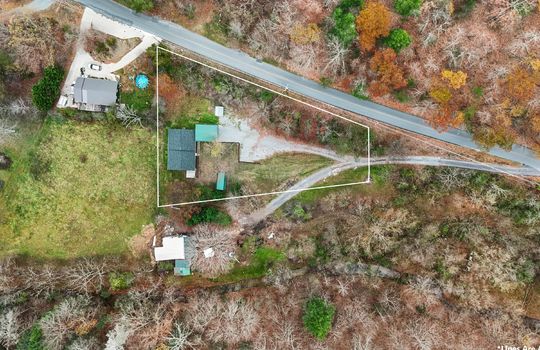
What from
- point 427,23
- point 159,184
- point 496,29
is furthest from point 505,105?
point 159,184

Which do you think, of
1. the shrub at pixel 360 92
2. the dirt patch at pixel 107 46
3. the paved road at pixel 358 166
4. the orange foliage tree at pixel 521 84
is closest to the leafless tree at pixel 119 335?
the paved road at pixel 358 166

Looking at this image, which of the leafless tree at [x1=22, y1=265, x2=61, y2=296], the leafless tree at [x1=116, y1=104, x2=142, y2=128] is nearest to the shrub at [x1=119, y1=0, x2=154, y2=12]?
the leafless tree at [x1=116, y1=104, x2=142, y2=128]

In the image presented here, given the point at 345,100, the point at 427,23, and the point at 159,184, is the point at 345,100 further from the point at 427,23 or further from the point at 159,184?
the point at 159,184

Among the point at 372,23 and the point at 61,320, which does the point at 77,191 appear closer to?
the point at 61,320

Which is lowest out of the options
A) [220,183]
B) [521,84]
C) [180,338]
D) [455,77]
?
[180,338]

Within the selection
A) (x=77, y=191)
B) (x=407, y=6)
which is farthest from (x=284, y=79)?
(x=77, y=191)

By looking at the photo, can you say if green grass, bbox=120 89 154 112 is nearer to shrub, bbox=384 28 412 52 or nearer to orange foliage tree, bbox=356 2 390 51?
orange foliage tree, bbox=356 2 390 51
